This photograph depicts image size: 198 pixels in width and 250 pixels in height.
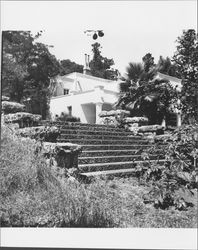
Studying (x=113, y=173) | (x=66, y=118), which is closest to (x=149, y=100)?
(x=66, y=118)

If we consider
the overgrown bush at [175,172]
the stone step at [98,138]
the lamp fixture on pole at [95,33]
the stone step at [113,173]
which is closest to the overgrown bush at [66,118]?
the stone step at [98,138]

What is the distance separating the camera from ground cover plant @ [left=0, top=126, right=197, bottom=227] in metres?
3.95

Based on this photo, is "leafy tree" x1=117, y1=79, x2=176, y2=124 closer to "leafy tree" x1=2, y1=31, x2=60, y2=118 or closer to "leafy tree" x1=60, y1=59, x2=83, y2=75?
"leafy tree" x1=2, y1=31, x2=60, y2=118

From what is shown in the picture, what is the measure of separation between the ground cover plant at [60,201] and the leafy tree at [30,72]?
38.1ft

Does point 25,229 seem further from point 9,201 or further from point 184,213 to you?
point 184,213

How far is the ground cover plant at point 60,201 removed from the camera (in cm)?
395

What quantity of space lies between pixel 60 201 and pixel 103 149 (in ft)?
10.8

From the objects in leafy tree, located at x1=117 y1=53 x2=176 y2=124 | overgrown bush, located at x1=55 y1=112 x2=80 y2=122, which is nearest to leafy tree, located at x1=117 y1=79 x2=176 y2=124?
leafy tree, located at x1=117 y1=53 x2=176 y2=124

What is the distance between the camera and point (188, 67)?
8.95 m

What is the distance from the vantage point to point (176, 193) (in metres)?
4.87

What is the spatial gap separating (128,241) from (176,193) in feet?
4.22

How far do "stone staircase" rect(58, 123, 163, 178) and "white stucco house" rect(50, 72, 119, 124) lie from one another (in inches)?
280

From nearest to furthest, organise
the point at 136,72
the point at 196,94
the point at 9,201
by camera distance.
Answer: the point at 9,201
the point at 196,94
the point at 136,72

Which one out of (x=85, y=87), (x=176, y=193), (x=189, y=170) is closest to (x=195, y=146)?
(x=189, y=170)
